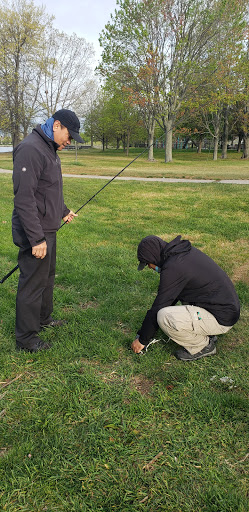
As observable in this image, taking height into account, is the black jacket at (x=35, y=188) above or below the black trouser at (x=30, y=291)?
above

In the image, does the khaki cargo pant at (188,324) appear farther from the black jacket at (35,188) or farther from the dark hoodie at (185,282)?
the black jacket at (35,188)

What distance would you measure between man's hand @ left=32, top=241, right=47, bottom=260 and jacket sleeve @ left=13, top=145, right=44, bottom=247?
0.18 ft

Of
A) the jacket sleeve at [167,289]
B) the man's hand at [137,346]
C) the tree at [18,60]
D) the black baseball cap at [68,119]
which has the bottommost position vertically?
the man's hand at [137,346]

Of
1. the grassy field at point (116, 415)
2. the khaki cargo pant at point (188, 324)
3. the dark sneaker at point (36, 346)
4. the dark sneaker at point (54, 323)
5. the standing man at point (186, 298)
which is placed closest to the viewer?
the grassy field at point (116, 415)

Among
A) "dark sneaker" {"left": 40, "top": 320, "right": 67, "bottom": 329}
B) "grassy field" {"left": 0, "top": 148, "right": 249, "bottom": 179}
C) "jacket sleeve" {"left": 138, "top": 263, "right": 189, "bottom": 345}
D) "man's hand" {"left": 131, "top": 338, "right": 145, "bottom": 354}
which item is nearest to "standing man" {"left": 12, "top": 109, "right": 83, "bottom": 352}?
"dark sneaker" {"left": 40, "top": 320, "right": 67, "bottom": 329}

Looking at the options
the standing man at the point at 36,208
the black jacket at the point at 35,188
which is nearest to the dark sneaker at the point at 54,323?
the standing man at the point at 36,208

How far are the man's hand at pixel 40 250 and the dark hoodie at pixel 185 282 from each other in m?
0.76

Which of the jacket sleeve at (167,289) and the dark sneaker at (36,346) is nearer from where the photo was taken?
the jacket sleeve at (167,289)

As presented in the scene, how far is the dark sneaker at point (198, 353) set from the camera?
3130 millimetres

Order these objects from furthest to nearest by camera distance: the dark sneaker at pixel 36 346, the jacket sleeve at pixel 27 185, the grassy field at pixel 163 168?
the grassy field at pixel 163 168 < the dark sneaker at pixel 36 346 < the jacket sleeve at pixel 27 185

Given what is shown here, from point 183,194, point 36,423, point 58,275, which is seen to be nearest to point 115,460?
point 36,423

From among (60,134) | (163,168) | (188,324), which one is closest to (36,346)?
(188,324)

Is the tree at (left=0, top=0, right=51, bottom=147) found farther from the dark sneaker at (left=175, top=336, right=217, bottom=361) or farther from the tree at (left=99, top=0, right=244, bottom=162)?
the dark sneaker at (left=175, top=336, right=217, bottom=361)

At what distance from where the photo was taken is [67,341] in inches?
133
